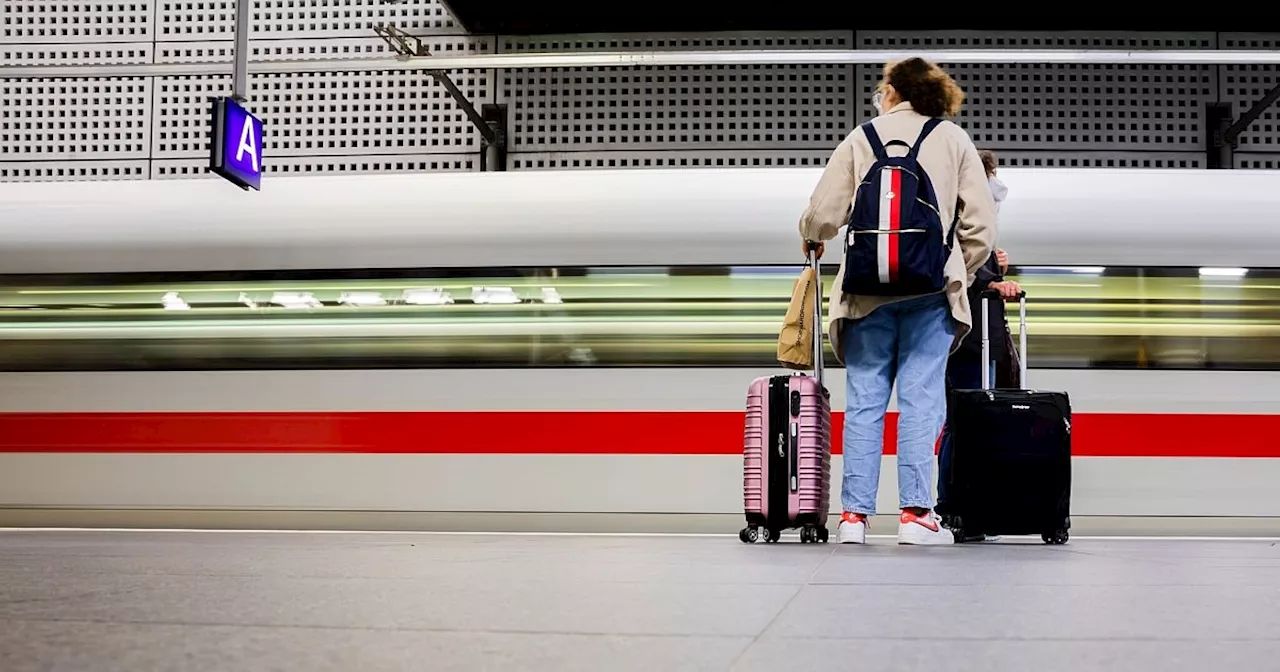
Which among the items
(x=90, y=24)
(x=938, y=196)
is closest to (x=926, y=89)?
(x=938, y=196)

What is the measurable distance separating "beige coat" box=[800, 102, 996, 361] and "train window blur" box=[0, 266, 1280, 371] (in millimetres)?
2028

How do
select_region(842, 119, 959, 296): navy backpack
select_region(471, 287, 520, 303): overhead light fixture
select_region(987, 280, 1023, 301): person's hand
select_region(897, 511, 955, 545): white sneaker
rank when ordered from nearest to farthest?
select_region(842, 119, 959, 296): navy backpack → select_region(897, 511, 955, 545): white sneaker → select_region(987, 280, 1023, 301): person's hand → select_region(471, 287, 520, 303): overhead light fixture

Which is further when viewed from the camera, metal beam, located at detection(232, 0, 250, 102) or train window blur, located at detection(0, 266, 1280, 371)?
metal beam, located at detection(232, 0, 250, 102)

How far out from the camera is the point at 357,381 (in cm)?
624

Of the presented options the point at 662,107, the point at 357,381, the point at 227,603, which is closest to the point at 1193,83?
the point at 662,107

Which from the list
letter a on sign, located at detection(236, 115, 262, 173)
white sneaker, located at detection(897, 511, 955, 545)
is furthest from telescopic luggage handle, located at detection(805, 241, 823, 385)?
letter a on sign, located at detection(236, 115, 262, 173)

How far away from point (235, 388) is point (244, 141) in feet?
5.07

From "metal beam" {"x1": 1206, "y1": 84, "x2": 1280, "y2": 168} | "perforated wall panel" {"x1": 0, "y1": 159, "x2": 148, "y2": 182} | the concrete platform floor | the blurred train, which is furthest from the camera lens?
"perforated wall panel" {"x1": 0, "y1": 159, "x2": 148, "y2": 182}

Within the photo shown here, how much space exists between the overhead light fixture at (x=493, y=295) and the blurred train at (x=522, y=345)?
0.06ft

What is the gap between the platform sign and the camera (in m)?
6.73

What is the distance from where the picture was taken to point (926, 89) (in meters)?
4.10

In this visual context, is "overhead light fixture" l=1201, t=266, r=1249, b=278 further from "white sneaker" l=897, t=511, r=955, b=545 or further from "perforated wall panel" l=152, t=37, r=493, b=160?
"perforated wall panel" l=152, t=37, r=493, b=160

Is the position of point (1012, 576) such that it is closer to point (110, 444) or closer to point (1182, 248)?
point (1182, 248)

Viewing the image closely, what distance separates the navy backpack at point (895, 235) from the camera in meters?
3.83
